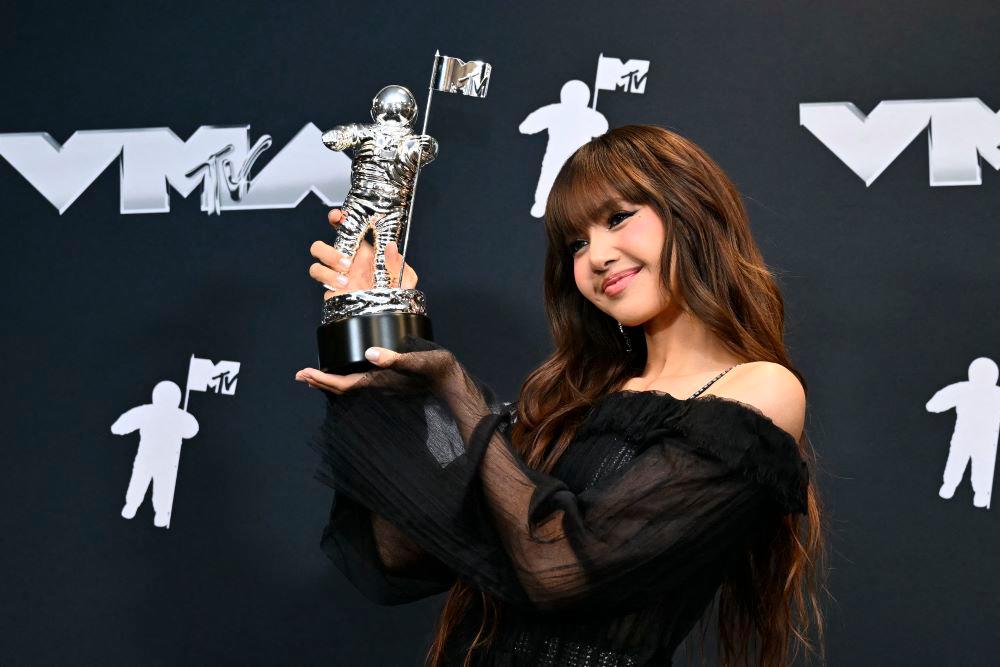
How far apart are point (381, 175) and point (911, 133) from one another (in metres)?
1.06

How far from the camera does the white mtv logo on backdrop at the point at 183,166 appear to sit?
2.13 metres

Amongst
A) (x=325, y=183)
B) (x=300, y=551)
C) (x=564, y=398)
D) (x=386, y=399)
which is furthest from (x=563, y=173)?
(x=300, y=551)

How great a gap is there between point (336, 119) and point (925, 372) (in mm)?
1229

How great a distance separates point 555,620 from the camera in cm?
129

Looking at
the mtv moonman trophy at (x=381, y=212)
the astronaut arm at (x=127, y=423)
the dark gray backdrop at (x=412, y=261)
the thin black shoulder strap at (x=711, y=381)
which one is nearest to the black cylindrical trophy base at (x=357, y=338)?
the mtv moonman trophy at (x=381, y=212)

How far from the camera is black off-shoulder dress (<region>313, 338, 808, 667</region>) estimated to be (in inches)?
44.4

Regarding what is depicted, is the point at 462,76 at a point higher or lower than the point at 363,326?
higher

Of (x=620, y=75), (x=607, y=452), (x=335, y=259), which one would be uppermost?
(x=620, y=75)

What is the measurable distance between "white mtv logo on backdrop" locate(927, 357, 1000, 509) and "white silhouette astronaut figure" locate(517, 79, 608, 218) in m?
0.81

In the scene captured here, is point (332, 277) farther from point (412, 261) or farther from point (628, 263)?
point (412, 261)

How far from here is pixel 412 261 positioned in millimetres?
2088

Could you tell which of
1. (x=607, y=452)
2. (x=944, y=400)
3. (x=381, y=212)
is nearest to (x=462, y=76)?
(x=381, y=212)

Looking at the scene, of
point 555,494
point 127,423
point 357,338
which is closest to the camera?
point 555,494

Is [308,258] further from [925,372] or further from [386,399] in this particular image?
[925,372]
